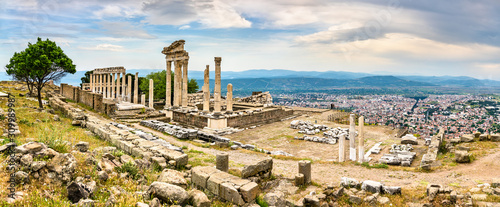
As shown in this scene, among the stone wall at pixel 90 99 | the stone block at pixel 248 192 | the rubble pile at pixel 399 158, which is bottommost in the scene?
the rubble pile at pixel 399 158

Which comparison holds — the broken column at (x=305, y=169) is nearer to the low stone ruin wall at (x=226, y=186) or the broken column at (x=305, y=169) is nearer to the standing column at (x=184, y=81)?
the low stone ruin wall at (x=226, y=186)

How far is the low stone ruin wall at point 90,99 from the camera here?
27.9 m

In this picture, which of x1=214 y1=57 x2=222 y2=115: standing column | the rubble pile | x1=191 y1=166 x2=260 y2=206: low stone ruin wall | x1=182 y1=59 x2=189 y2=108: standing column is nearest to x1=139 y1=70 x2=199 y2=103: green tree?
x1=182 y1=59 x2=189 y2=108: standing column

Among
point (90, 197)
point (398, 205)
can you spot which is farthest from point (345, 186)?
point (90, 197)

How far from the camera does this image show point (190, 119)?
89.3ft

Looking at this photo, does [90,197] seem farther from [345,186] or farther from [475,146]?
[475,146]

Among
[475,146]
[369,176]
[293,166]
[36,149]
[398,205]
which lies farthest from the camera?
[475,146]

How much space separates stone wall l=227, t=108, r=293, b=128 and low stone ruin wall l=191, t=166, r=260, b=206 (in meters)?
17.8

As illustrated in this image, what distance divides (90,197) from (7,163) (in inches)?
84.3

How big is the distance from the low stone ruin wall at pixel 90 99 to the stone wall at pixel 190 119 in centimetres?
631

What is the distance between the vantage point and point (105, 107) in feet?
92.2

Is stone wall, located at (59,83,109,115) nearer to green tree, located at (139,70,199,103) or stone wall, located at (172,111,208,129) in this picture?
stone wall, located at (172,111,208,129)

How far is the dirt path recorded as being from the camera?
11.0 metres

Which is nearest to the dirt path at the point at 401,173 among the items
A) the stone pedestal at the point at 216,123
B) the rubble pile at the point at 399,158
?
the rubble pile at the point at 399,158
